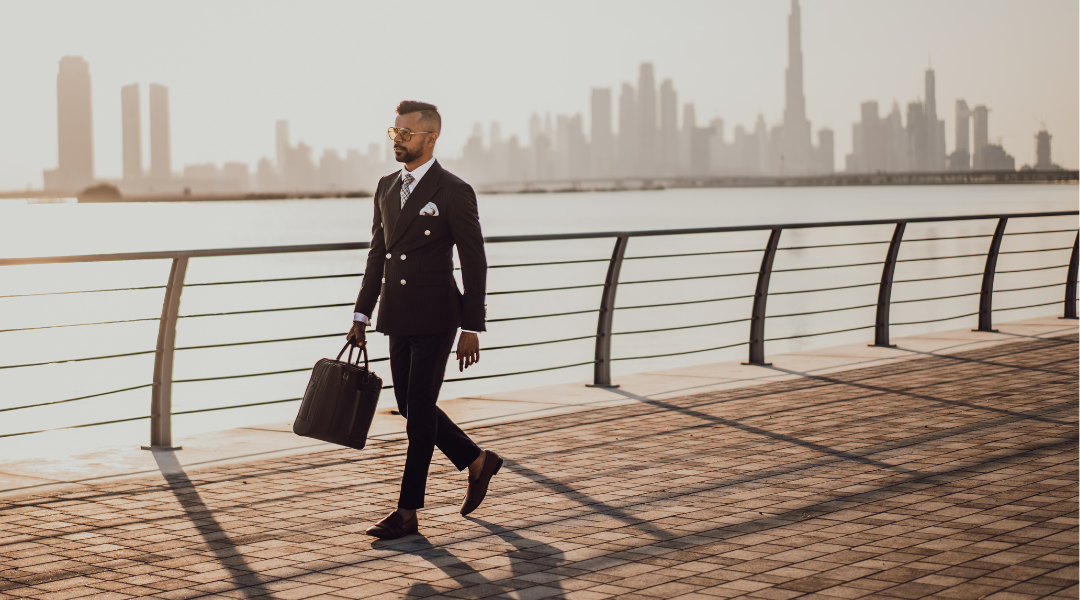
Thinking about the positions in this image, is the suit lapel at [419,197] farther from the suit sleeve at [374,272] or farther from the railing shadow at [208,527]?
the railing shadow at [208,527]

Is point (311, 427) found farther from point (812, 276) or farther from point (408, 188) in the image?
point (812, 276)

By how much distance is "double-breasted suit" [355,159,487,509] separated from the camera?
5379 millimetres

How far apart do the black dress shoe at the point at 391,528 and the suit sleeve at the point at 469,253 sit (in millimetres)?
832

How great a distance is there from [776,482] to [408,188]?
2320mm

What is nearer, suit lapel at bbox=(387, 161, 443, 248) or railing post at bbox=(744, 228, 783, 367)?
suit lapel at bbox=(387, 161, 443, 248)

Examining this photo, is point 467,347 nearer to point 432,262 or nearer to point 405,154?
point 432,262

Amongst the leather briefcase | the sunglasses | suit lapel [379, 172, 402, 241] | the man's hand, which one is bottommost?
the leather briefcase

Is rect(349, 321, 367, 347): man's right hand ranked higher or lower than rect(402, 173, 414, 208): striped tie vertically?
lower

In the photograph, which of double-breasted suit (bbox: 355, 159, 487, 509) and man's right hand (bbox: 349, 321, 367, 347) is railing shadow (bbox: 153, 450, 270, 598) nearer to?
double-breasted suit (bbox: 355, 159, 487, 509)

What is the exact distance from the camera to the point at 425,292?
17.7 ft

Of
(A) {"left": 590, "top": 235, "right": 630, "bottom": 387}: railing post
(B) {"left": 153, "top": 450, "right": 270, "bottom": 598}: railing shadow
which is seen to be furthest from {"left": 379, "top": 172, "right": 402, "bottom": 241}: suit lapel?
(A) {"left": 590, "top": 235, "right": 630, "bottom": 387}: railing post

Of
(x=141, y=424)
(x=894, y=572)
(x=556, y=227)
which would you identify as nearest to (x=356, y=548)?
(x=894, y=572)

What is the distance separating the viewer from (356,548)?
5.13 meters

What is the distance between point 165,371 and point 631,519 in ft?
10.1
